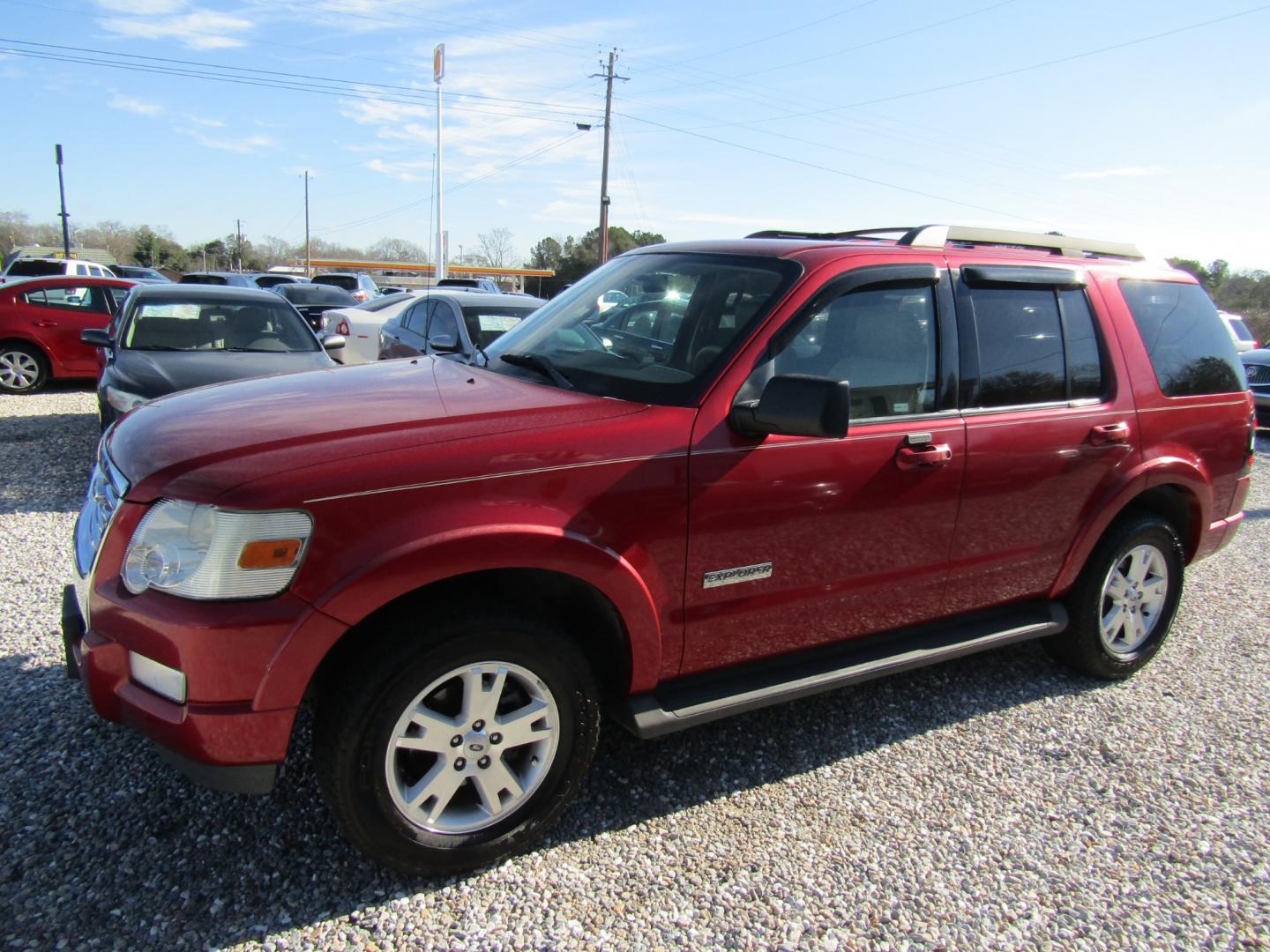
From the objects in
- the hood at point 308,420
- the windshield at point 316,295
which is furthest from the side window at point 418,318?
the windshield at point 316,295

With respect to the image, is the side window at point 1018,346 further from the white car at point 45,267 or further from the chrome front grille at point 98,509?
the white car at point 45,267

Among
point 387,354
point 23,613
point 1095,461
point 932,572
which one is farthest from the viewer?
point 387,354

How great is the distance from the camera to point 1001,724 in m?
3.61

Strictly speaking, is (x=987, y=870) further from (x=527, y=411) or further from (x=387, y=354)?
(x=387, y=354)

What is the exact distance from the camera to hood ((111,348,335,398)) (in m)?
6.44

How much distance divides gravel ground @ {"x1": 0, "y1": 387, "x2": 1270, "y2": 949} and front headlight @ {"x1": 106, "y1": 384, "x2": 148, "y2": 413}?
9.12 feet

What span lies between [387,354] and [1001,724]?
22.9 ft

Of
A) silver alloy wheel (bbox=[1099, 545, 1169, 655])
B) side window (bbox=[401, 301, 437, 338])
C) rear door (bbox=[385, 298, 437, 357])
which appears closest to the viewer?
silver alloy wheel (bbox=[1099, 545, 1169, 655])

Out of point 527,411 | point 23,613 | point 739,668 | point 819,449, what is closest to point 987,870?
point 739,668

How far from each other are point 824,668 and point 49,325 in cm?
1194

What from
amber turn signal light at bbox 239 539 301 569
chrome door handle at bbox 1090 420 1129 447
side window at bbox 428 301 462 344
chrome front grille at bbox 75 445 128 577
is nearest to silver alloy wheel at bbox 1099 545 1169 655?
chrome door handle at bbox 1090 420 1129 447

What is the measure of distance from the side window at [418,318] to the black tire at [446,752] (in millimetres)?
6592

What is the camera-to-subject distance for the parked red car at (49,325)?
10.9 metres

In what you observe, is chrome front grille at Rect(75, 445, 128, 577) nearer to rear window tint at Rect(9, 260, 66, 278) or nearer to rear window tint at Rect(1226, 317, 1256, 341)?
rear window tint at Rect(1226, 317, 1256, 341)
